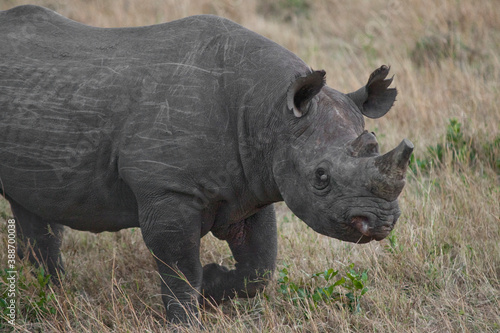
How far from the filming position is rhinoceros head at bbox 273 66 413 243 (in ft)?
10.4

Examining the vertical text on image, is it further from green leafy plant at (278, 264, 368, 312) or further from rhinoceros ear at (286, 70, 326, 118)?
rhinoceros ear at (286, 70, 326, 118)

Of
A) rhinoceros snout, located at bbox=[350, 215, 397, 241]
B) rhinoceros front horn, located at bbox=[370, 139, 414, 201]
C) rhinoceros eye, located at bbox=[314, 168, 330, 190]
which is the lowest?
rhinoceros snout, located at bbox=[350, 215, 397, 241]

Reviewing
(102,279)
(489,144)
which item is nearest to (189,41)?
(102,279)

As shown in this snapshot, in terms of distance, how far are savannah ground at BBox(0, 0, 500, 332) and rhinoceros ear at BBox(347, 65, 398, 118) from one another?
3.22 feet

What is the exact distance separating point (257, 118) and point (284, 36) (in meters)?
5.74

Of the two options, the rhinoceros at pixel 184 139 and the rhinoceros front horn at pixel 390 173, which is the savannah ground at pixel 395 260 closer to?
the rhinoceros at pixel 184 139

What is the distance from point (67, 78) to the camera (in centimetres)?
394

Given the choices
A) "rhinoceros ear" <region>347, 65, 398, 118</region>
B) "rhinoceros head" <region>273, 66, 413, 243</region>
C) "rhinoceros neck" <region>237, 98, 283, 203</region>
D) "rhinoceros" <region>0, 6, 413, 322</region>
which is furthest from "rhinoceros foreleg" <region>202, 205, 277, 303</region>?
"rhinoceros ear" <region>347, 65, 398, 118</region>

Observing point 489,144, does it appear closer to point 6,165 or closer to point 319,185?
point 319,185

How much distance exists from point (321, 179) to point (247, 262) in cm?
111

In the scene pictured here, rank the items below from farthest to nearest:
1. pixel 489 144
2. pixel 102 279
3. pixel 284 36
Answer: pixel 284 36
pixel 489 144
pixel 102 279

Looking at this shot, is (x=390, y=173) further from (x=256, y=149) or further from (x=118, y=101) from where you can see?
(x=118, y=101)

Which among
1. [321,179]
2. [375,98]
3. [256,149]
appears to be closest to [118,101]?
[256,149]

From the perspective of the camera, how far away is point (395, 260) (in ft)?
14.5
